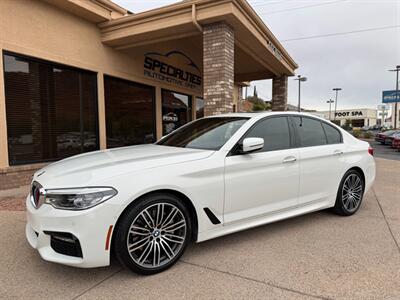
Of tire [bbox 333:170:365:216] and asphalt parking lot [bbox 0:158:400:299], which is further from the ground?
tire [bbox 333:170:365:216]

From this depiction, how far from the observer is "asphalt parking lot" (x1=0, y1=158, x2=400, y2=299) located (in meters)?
2.42

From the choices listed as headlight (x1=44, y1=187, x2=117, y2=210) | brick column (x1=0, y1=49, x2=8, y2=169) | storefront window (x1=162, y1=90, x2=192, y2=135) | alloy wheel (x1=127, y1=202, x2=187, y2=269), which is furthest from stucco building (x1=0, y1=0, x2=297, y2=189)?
alloy wheel (x1=127, y1=202, x2=187, y2=269)

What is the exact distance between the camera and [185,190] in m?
2.79

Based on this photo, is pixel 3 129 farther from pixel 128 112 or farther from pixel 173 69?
pixel 173 69

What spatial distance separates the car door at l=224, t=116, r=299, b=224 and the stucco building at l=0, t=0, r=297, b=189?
132 inches

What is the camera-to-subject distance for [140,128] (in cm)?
960

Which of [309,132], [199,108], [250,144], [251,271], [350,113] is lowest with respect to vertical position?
[251,271]

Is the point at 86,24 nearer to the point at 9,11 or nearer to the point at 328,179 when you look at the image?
the point at 9,11

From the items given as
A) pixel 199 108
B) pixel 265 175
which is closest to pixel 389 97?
pixel 199 108

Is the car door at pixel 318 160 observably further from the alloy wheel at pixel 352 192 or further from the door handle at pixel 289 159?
the alloy wheel at pixel 352 192

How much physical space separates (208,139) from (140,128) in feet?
21.2

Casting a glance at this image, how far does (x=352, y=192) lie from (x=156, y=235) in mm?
3210

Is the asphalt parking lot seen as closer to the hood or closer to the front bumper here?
the front bumper

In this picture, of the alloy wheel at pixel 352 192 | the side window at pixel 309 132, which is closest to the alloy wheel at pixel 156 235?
the side window at pixel 309 132
